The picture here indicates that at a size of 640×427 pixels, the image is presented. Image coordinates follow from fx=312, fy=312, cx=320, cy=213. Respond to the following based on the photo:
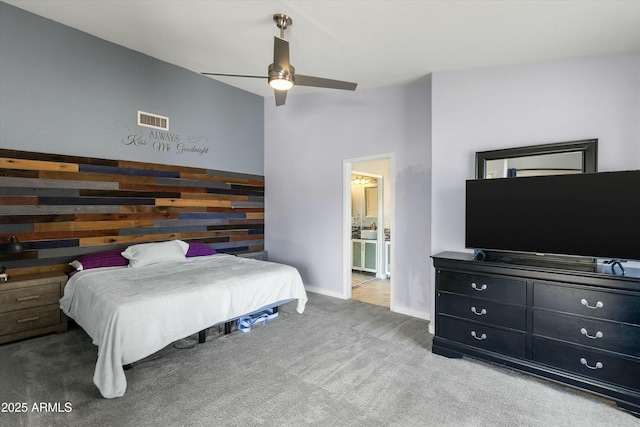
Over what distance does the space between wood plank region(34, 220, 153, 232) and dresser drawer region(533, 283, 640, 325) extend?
4433mm

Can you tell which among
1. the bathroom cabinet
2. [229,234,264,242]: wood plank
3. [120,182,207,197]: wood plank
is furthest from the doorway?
[120,182,207,197]: wood plank

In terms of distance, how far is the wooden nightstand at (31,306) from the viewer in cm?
291

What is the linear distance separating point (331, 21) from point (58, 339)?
157 inches

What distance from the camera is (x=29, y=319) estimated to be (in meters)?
3.03

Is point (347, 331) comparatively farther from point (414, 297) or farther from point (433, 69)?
point (433, 69)

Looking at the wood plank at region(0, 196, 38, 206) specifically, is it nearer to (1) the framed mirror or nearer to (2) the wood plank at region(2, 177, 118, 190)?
(2) the wood plank at region(2, 177, 118, 190)

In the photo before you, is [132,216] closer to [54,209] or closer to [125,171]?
[125,171]

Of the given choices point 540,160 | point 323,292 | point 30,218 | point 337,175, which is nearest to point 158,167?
point 30,218

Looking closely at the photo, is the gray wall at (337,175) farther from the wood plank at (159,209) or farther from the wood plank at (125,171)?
the wood plank at (125,171)

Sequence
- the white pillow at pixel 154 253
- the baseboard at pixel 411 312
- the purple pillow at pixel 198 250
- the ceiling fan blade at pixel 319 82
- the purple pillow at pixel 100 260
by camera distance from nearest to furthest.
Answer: the ceiling fan blade at pixel 319 82
the purple pillow at pixel 100 260
the white pillow at pixel 154 253
the baseboard at pixel 411 312
the purple pillow at pixel 198 250

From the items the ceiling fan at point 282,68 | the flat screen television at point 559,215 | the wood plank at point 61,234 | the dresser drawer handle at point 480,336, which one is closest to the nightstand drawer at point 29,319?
the wood plank at point 61,234

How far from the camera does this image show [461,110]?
3.24m

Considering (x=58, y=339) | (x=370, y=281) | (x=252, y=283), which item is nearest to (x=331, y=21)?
(x=252, y=283)

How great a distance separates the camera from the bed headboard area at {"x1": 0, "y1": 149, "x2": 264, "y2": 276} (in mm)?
3236
